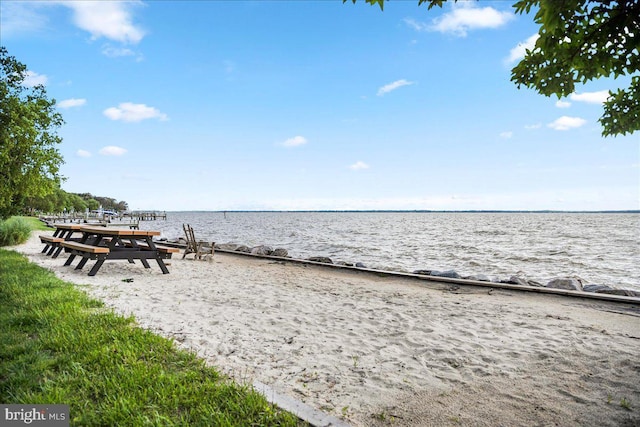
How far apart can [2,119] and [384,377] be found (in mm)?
20037

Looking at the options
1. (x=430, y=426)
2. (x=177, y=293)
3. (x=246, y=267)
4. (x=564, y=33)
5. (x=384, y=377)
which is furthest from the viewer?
(x=246, y=267)

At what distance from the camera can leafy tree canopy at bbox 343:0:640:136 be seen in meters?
2.50

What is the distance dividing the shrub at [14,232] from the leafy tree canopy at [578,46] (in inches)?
813

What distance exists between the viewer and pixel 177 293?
808cm

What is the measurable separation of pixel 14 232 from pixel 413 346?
19.7 metres

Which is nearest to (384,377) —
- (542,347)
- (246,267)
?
(542,347)

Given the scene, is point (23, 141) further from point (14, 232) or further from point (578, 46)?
point (578, 46)

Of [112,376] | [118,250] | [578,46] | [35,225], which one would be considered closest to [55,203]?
[35,225]

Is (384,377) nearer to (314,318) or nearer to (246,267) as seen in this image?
(314,318)

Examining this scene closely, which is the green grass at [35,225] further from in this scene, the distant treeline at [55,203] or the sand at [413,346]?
the distant treeline at [55,203]

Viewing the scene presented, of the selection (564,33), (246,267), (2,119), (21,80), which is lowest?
(246,267)

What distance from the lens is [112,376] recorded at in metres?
3.62

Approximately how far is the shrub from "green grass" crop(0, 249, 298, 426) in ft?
50.0

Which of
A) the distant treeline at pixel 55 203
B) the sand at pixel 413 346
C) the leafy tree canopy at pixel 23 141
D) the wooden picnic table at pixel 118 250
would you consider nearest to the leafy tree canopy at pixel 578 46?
the sand at pixel 413 346
